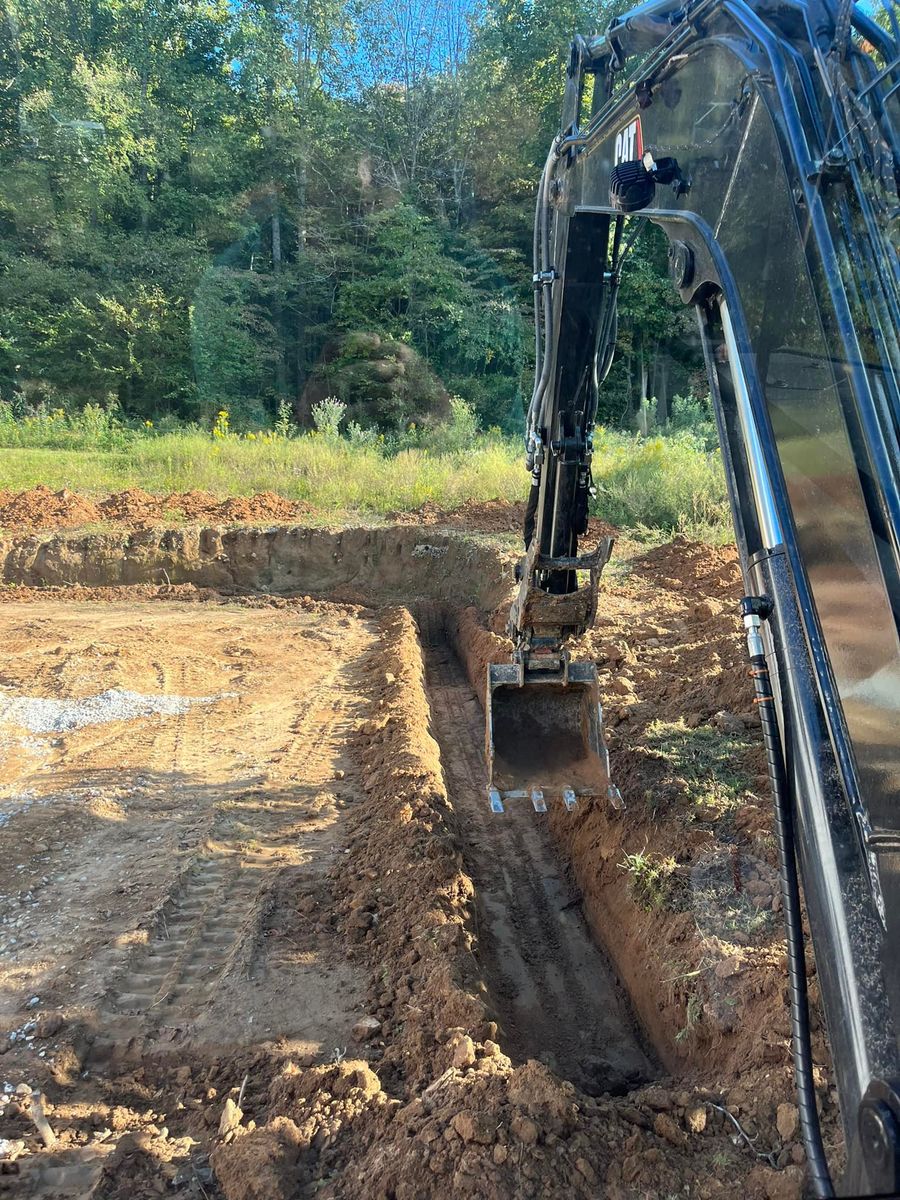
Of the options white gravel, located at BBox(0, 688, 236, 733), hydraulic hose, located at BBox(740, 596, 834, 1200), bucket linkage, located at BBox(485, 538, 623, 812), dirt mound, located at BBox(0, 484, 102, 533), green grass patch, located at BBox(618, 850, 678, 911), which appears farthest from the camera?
dirt mound, located at BBox(0, 484, 102, 533)

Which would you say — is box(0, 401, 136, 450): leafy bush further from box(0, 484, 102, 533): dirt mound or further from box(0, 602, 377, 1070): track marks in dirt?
box(0, 602, 377, 1070): track marks in dirt

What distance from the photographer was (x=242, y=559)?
42.5 feet

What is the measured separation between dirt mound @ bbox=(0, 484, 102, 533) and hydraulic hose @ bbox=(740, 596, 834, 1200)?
44.4 feet

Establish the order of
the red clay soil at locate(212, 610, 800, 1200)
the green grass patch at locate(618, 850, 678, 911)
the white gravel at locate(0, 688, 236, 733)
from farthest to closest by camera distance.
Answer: the white gravel at locate(0, 688, 236, 733) → the green grass patch at locate(618, 850, 678, 911) → the red clay soil at locate(212, 610, 800, 1200)

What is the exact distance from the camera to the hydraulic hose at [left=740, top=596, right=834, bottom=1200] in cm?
153

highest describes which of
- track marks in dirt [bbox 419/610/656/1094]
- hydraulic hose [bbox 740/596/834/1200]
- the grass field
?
the grass field

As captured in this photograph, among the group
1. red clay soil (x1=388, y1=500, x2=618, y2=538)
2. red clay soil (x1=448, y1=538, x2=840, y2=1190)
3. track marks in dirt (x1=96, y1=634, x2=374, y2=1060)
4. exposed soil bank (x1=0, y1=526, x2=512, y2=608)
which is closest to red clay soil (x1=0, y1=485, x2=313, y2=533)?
exposed soil bank (x1=0, y1=526, x2=512, y2=608)

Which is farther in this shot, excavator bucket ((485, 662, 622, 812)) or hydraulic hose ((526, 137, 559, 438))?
excavator bucket ((485, 662, 622, 812))

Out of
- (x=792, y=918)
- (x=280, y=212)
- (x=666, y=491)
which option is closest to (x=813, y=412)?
(x=792, y=918)

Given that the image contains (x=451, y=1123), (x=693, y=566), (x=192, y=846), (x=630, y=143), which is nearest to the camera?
(x=451, y=1123)

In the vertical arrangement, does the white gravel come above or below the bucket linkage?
below

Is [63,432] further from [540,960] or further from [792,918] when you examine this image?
[792,918]

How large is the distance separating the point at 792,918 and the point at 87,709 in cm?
722

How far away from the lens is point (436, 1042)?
10.8ft
